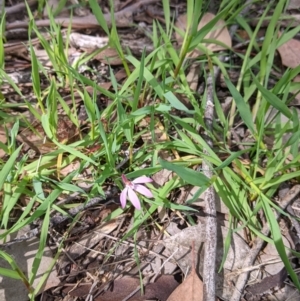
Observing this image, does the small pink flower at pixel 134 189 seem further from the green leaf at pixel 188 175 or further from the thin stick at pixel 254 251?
the thin stick at pixel 254 251

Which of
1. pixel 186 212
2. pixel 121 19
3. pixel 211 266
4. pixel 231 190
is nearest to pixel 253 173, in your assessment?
pixel 231 190

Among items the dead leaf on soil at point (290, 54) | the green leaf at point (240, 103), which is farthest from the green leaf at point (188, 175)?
the dead leaf on soil at point (290, 54)

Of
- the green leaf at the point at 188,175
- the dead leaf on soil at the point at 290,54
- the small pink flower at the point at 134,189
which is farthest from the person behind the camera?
the dead leaf on soil at the point at 290,54

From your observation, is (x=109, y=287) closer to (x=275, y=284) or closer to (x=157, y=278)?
(x=157, y=278)

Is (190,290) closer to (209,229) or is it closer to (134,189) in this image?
(209,229)

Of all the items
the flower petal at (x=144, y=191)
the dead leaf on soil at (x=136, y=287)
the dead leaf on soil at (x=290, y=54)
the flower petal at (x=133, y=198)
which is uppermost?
the dead leaf on soil at (x=290, y=54)

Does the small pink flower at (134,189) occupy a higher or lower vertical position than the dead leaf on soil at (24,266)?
higher

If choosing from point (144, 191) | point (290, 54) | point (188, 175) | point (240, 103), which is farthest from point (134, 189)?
point (290, 54)

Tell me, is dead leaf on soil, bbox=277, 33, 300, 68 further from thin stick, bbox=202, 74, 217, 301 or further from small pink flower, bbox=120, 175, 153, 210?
small pink flower, bbox=120, 175, 153, 210

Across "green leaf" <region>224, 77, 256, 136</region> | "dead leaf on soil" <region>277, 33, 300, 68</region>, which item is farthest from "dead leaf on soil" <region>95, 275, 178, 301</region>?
"dead leaf on soil" <region>277, 33, 300, 68</region>
